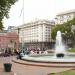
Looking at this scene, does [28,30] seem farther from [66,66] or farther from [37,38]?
[66,66]

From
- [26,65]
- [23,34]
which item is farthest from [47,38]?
[26,65]

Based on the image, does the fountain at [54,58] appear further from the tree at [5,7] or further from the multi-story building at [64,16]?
the multi-story building at [64,16]

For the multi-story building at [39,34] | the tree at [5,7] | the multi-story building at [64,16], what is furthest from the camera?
the multi-story building at [39,34]

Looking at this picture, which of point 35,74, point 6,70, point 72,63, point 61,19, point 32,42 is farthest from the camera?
point 32,42

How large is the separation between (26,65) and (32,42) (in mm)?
162296

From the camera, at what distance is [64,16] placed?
520 ft

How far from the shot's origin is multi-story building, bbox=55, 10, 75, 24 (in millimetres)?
151625

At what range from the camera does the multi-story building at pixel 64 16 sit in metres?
152

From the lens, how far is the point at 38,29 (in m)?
182

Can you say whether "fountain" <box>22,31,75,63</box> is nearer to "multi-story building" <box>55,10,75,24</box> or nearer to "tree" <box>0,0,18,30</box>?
"tree" <box>0,0,18,30</box>

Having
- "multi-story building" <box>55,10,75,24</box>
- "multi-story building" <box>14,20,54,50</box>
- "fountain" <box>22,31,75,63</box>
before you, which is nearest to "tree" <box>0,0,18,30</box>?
"fountain" <box>22,31,75,63</box>

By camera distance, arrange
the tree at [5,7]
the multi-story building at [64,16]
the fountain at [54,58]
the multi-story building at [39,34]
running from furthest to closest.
A: the multi-story building at [39,34] < the multi-story building at [64,16] < the fountain at [54,58] < the tree at [5,7]

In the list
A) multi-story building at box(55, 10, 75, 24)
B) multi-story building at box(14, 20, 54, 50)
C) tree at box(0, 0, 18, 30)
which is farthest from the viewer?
multi-story building at box(14, 20, 54, 50)

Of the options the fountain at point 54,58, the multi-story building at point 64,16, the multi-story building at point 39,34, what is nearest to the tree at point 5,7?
the fountain at point 54,58
